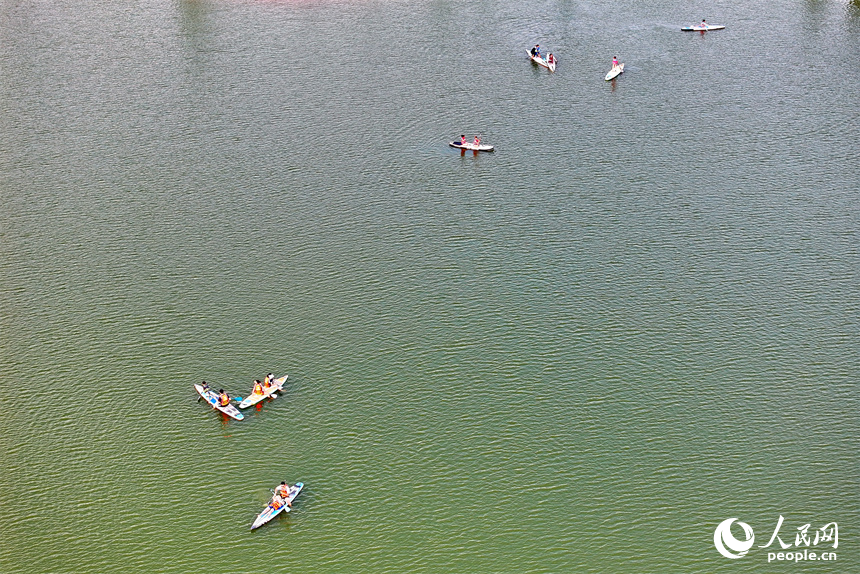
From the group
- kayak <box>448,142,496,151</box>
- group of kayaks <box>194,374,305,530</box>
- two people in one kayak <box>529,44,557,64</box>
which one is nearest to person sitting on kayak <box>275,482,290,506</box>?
group of kayaks <box>194,374,305,530</box>

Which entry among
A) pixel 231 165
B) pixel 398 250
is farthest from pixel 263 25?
pixel 398 250

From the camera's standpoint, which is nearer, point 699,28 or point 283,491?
point 283,491

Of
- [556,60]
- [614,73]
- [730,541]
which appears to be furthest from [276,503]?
[556,60]

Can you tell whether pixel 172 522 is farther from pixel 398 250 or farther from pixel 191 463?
pixel 398 250

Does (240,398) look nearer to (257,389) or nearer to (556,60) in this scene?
(257,389)

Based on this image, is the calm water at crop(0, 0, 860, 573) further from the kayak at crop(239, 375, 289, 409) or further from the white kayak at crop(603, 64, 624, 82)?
the white kayak at crop(603, 64, 624, 82)
